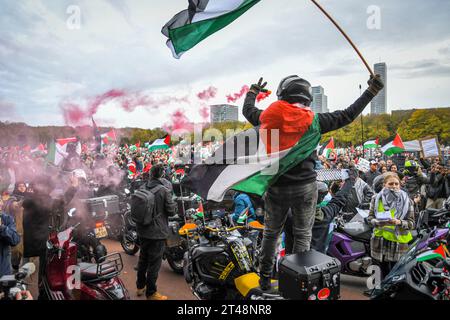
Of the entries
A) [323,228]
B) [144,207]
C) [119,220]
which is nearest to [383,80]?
[323,228]

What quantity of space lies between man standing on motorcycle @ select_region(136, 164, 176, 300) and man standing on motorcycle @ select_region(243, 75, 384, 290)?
7.10 feet

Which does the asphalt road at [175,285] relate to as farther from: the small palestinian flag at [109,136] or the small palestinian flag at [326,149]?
the small palestinian flag at [109,136]

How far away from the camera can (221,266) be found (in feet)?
12.9

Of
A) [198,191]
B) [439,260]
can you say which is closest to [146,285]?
[198,191]

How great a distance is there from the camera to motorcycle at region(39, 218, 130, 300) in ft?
13.1

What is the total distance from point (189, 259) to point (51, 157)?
279 inches

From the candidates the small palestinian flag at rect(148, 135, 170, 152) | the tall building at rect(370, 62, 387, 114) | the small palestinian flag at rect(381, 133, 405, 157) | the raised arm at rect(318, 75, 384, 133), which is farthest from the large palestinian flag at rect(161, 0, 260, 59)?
the small palestinian flag at rect(381, 133, 405, 157)

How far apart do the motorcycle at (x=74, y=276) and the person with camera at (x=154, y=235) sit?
711 mm

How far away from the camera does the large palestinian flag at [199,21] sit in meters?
3.71

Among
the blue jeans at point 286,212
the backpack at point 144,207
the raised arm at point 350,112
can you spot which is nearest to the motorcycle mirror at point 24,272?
the backpack at point 144,207

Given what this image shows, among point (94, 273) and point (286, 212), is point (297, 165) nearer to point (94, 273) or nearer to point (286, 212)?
point (286, 212)

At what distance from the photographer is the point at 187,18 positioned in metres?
3.79

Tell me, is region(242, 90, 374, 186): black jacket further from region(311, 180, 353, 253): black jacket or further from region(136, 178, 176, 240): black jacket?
region(136, 178, 176, 240): black jacket

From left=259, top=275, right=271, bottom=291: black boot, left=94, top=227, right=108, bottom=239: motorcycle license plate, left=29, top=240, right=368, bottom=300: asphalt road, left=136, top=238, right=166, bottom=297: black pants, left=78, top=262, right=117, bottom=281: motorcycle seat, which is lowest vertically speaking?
left=29, top=240, right=368, bottom=300: asphalt road
